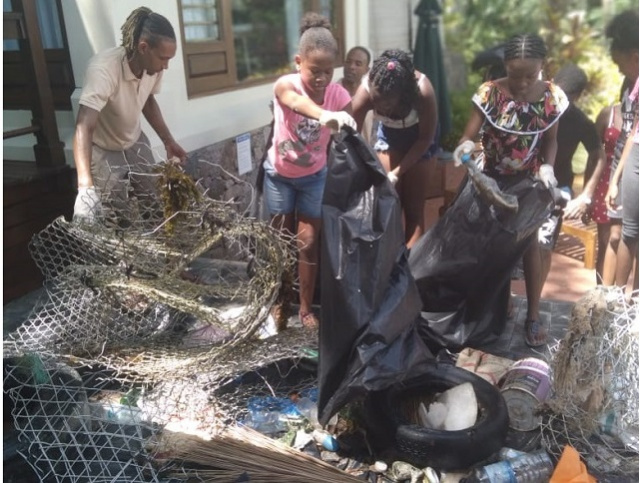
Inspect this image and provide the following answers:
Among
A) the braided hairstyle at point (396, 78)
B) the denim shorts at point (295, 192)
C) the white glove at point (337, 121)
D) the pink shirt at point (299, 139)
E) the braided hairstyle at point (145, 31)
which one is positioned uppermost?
the braided hairstyle at point (145, 31)

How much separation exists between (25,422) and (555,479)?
2.26 meters

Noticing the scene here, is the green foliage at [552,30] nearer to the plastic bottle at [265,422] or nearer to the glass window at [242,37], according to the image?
the glass window at [242,37]

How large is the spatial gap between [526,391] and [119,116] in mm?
2536

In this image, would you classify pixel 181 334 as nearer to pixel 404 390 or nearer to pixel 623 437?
pixel 404 390

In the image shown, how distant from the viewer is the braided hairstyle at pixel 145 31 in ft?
10.6

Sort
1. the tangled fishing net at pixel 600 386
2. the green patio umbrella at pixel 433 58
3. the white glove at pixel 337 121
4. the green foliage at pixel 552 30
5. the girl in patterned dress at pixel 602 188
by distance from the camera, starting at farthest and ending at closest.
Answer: the green foliage at pixel 552 30, the green patio umbrella at pixel 433 58, the girl in patterned dress at pixel 602 188, the white glove at pixel 337 121, the tangled fishing net at pixel 600 386

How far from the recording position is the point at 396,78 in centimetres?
336

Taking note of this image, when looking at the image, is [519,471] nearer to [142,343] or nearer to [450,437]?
[450,437]

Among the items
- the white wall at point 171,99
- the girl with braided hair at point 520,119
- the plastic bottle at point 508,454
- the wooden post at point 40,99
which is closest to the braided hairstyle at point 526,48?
the girl with braided hair at point 520,119

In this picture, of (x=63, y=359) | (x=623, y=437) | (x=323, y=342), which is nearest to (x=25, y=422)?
(x=63, y=359)

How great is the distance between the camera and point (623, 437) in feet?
8.30

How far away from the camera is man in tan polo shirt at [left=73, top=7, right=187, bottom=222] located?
303 cm

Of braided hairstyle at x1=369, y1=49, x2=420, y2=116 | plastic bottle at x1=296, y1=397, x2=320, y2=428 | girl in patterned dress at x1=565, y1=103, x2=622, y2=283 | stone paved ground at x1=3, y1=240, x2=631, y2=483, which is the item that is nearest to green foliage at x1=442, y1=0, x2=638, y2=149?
stone paved ground at x1=3, y1=240, x2=631, y2=483

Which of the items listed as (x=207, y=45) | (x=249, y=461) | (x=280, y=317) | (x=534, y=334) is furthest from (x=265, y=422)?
(x=207, y=45)
